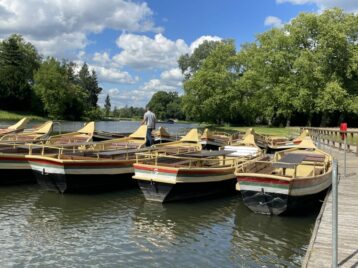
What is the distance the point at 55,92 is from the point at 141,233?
8228 cm

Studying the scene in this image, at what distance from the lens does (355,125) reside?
6275 centimetres

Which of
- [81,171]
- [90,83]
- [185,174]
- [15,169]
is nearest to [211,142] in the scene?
[15,169]

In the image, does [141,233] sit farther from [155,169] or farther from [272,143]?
[272,143]

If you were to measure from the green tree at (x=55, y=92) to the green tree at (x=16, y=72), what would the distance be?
2.74 meters

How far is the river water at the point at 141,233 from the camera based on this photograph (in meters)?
9.10

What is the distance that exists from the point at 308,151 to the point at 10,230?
12.1 m

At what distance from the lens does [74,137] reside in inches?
958

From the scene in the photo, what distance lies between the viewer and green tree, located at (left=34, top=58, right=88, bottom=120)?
8894cm

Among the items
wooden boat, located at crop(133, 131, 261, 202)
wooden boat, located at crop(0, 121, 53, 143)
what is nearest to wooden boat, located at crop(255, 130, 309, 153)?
wooden boat, located at crop(0, 121, 53, 143)

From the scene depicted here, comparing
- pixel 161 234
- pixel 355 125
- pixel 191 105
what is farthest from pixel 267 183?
pixel 355 125

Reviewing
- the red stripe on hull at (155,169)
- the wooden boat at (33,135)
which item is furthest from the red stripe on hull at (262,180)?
the wooden boat at (33,135)

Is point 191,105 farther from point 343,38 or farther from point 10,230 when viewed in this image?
point 10,230

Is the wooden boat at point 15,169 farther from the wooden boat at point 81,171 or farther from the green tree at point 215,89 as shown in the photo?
the green tree at point 215,89

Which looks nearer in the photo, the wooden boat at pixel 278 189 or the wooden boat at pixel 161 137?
the wooden boat at pixel 278 189
